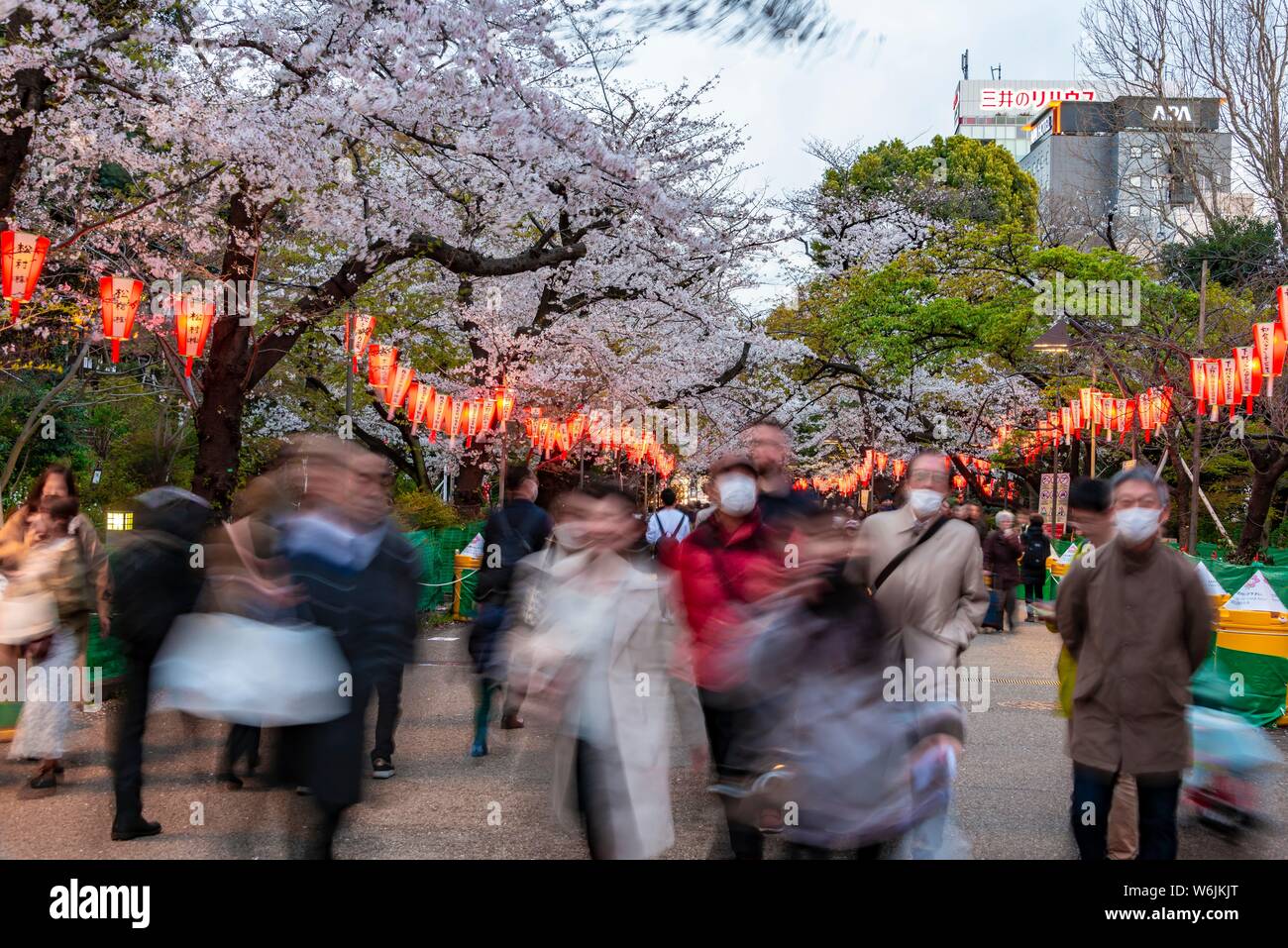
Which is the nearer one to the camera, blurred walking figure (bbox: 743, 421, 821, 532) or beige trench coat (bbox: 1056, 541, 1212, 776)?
beige trench coat (bbox: 1056, 541, 1212, 776)

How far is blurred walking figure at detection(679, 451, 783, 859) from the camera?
4.88 m

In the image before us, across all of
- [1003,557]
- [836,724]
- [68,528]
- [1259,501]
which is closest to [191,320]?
[68,528]

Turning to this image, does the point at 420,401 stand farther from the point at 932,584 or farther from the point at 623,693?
the point at 623,693

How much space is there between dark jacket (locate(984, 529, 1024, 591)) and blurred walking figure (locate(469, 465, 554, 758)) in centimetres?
1102

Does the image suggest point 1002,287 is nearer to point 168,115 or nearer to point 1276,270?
point 1276,270

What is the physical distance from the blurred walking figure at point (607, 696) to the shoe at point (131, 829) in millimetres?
2728

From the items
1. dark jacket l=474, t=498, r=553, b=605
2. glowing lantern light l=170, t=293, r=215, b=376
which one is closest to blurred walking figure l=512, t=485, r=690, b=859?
dark jacket l=474, t=498, r=553, b=605

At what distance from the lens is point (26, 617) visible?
22.4ft

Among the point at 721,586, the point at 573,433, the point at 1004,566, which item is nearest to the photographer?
the point at 721,586

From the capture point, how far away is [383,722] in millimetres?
7520

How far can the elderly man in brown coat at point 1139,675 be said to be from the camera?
173 inches

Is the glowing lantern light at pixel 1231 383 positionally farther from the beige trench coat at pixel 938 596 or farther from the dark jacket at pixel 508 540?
the beige trench coat at pixel 938 596

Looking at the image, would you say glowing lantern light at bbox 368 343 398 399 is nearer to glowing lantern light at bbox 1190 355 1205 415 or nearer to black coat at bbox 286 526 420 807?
glowing lantern light at bbox 1190 355 1205 415

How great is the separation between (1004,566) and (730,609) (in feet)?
44.8
